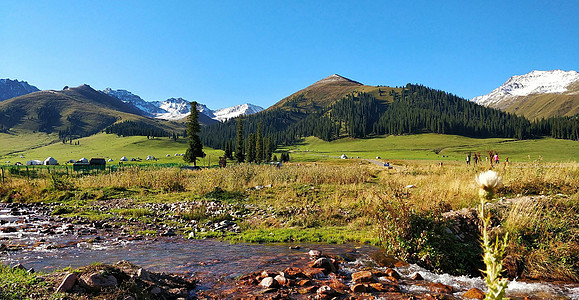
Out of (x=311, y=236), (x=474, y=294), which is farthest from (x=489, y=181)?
(x=311, y=236)

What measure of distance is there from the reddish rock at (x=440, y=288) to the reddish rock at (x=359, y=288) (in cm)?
175

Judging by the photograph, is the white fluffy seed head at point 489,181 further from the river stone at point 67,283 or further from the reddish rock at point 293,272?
the river stone at point 67,283

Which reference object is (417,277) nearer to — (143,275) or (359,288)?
(359,288)

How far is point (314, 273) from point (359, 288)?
141 centimetres

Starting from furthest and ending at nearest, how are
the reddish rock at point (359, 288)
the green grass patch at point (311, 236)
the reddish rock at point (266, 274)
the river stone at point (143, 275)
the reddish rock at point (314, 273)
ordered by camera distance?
the green grass patch at point (311, 236) < the reddish rock at point (314, 273) < the reddish rock at point (266, 274) < the reddish rock at point (359, 288) < the river stone at point (143, 275)

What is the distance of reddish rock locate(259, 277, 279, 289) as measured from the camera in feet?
24.5

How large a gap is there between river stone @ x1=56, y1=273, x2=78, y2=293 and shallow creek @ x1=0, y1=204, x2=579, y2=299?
2.75m

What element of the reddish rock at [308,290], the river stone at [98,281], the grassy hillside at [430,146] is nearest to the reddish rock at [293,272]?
the reddish rock at [308,290]

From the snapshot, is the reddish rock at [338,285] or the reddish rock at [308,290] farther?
the reddish rock at [338,285]

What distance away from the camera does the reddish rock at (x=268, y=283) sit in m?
7.47

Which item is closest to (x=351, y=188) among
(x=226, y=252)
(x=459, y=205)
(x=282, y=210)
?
(x=282, y=210)

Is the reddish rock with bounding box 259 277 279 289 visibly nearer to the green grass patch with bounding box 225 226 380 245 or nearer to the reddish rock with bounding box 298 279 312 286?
the reddish rock with bounding box 298 279 312 286

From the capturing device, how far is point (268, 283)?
7547 millimetres

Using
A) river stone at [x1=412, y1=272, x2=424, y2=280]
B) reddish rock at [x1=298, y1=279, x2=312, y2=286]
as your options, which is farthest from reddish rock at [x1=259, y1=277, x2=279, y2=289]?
river stone at [x1=412, y1=272, x2=424, y2=280]
